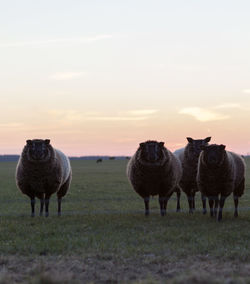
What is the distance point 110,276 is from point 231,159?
303 inches

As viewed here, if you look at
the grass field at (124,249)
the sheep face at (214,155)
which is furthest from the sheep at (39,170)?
the sheep face at (214,155)

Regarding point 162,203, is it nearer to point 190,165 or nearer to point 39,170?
point 190,165

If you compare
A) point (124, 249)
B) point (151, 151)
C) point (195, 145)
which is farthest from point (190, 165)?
point (124, 249)

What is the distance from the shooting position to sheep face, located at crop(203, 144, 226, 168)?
1232 centimetres

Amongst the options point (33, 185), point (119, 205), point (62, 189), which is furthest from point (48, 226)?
point (119, 205)

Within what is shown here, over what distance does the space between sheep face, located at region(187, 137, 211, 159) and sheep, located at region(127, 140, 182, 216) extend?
91 centimetres

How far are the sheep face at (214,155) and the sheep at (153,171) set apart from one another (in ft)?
4.51

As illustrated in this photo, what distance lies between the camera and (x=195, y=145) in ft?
47.5

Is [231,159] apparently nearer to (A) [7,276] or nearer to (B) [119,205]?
(B) [119,205]

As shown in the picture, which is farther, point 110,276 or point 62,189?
point 62,189

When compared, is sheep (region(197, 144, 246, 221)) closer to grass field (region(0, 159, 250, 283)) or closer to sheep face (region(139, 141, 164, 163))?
grass field (region(0, 159, 250, 283))

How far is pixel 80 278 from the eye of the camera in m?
6.25

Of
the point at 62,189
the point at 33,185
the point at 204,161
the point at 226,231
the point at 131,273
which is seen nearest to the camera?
the point at 131,273

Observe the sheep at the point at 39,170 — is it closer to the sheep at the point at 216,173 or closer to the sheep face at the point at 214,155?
the sheep at the point at 216,173
